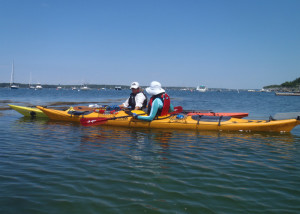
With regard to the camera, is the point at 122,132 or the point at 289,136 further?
the point at 122,132

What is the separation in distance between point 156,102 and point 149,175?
461 cm

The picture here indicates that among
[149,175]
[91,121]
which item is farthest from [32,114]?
[149,175]

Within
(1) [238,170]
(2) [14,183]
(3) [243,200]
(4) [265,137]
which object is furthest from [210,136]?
(2) [14,183]

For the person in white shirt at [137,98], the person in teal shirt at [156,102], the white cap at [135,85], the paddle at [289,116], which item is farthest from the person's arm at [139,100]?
the paddle at [289,116]

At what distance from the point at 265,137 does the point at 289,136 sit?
40.6 inches

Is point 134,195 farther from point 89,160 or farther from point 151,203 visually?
point 89,160

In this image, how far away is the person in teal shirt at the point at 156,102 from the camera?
29.0 ft

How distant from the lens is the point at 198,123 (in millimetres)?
9305

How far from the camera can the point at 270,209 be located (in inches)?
137

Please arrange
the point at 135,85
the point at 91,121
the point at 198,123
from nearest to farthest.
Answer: the point at 198,123, the point at 91,121, the point at 135,85

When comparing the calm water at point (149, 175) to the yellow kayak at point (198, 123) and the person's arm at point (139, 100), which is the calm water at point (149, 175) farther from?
the person's arm at point (139, 100)

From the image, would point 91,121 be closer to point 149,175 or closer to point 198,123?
point 198,123

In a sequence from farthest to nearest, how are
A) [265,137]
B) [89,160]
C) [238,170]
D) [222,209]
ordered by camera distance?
1. [265,137]
2. [89,160]
3. [238,170]
4. [222,209]

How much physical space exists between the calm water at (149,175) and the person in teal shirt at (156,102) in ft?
5.44
